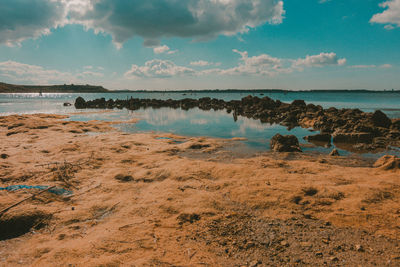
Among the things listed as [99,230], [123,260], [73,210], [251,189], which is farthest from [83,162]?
[251,189]

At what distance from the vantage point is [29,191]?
6.03 m

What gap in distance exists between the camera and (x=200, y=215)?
5.19 meters

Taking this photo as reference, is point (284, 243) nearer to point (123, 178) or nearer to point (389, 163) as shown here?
point (123, 178)

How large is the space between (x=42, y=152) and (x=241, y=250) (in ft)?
38.9

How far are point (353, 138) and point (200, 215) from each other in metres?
14.8

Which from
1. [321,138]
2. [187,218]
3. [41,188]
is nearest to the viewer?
[187,218]

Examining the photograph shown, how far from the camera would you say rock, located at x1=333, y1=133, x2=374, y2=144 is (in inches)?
567

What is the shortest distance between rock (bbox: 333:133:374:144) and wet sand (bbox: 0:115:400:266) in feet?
24.0

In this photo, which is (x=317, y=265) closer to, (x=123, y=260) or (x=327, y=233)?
(x=327, y=233)

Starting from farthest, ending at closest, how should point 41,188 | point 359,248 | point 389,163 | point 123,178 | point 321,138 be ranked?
point 321,138
point 389,163
point 123,178
point 41,188
point 359,248

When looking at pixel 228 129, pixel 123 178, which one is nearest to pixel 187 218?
pixel 123 178

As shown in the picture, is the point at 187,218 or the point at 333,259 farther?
the point at 187,218

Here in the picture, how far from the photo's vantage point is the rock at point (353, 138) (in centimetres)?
1441

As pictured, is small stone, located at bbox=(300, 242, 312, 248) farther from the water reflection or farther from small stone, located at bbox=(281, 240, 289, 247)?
the water reflection
